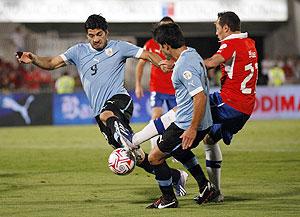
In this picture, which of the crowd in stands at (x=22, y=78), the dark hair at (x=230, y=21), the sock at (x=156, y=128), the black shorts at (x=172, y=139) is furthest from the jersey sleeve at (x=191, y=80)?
the crowd in stands at (x=22, y=78)

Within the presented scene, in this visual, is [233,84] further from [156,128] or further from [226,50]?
[156,128]

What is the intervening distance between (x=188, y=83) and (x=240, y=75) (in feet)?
4.74

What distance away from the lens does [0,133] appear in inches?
960

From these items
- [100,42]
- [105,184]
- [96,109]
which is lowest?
[105,184]

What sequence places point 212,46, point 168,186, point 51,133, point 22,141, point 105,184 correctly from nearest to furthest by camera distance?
point 168,186 → point 105,184 → point 22,141 → point 51,133 → point 212,46

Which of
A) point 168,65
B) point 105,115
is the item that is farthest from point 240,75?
point 105,115

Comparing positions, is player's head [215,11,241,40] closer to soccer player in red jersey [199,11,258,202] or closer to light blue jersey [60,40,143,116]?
soccer player in red jersey [199,11,258,202]

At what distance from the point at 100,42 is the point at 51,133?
12708mm

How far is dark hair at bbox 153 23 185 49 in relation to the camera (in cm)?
954

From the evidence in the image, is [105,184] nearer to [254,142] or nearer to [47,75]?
[254,142]

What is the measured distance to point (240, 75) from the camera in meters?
10.7

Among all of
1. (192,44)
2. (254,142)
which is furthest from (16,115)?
(192,44)

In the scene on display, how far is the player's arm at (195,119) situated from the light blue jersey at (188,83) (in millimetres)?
69

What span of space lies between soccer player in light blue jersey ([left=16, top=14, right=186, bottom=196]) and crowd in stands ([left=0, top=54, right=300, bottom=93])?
16931mm
